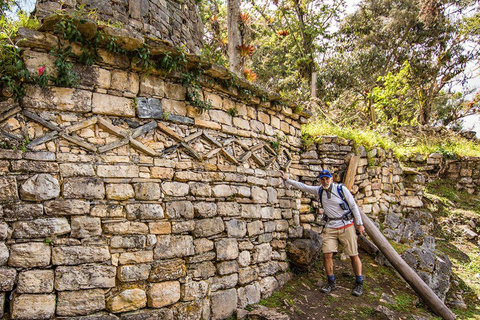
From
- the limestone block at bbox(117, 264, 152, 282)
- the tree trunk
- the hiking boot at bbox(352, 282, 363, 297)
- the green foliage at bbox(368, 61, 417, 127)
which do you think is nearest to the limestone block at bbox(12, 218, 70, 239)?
the limestone block at bbox(117, 264, 152, 282)

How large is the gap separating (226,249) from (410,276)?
3364mm

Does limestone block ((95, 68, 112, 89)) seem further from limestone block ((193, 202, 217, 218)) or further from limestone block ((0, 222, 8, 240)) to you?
limestone block ((193, 202, 217, 218))

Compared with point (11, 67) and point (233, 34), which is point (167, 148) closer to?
point (11, 67)

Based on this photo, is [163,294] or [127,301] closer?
[127,301]

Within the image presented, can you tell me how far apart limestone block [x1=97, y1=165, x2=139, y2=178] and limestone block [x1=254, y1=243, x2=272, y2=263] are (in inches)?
88.1

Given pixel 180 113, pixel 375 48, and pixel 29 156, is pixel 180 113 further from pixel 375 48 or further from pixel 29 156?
pixel 375 48

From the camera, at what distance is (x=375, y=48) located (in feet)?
52.3

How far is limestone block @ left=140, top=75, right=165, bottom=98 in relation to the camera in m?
3.80

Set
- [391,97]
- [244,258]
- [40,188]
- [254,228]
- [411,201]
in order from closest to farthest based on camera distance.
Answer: [40,188], [244,258], [254,228], [411,201], [391,97]

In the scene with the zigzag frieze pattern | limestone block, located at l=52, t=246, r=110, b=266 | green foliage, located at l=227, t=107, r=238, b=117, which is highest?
green foliage, located at l=227, t=107, r=238, b=117

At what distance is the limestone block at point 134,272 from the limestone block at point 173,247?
0.18 m

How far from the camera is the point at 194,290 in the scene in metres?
3.79

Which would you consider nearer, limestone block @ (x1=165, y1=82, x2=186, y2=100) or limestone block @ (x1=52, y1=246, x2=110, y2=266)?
limestone block @ (x1=52, y1=246, x2=110, y2=266)

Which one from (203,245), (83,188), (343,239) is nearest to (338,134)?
(343,239)
